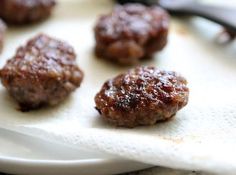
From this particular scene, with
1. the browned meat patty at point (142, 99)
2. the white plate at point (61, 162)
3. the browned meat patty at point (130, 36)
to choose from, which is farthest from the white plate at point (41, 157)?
the browned meat patty at point (130, 36)

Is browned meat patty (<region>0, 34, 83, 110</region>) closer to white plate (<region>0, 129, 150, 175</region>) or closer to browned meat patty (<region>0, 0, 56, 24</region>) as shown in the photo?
white plate (<region>0, 129, 150, 175</region>)

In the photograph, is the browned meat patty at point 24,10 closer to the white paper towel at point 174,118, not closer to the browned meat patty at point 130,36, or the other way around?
the white paper towel at point 174,118

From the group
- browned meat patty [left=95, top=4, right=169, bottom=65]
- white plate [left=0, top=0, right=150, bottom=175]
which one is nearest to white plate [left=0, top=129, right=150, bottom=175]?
white plate [left=0, top=0, right=150, bottom=175]

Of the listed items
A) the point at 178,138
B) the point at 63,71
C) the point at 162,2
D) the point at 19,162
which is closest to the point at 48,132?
the point at 19,162

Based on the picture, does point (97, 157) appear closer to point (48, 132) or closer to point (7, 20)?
point (48, 132)

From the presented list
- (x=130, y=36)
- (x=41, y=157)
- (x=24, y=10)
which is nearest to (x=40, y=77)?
(x=41, y=157)

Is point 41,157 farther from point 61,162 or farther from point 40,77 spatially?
point 40,77
